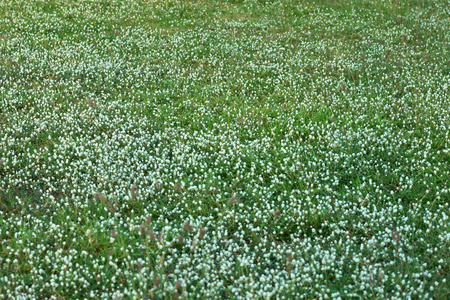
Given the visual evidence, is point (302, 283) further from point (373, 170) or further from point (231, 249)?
point (373, 170)

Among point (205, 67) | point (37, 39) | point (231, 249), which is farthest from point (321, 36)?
point (231, 249)

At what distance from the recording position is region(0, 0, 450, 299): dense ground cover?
508 cm

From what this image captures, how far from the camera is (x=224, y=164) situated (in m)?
7.30

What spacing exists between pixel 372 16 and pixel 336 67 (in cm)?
554

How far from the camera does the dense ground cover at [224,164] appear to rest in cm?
508

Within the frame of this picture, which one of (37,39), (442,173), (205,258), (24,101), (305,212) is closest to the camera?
(205,258)

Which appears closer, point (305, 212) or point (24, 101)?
point (305, 212)

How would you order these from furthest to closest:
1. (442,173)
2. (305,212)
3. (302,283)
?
(442,173)
(305,212)
(302,283)

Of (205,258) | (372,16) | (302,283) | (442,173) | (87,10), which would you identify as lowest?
(302,283)

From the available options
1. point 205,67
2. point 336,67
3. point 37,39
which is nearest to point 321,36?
point 336,67

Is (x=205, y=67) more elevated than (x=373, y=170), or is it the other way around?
(x=205, y=67)

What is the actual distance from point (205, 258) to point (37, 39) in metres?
10.3

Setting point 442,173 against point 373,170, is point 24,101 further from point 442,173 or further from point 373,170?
point 442,173

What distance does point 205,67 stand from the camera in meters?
11.3
